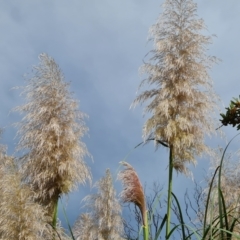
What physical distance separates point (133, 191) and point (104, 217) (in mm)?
5547

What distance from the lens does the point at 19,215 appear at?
14.7ft

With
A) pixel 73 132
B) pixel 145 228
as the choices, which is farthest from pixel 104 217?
pixel 145 228

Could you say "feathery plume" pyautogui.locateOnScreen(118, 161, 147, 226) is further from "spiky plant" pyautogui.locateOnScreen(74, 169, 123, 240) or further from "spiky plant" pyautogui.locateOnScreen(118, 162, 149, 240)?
"spiky plant" pyautogui.locateOnScreen(74, 169, 123, 240)

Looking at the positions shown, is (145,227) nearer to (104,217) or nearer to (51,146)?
(51,146)

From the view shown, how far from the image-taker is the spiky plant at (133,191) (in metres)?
2.04

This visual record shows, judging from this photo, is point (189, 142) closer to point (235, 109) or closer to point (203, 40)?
point (203, 40)

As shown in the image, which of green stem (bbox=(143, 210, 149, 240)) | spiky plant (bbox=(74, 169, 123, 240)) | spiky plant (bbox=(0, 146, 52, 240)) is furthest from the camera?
spiky plant (bbox=(74, 169, 123, 240))

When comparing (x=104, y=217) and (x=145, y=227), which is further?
(x=104, y=217)

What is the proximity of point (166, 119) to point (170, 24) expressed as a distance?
1293 mm

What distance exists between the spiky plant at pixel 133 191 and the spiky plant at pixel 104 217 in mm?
5047

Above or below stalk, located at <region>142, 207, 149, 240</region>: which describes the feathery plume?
above

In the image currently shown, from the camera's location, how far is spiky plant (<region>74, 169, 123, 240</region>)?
7.52m

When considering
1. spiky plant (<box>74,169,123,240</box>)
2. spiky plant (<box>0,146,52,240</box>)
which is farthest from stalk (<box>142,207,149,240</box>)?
spiky plant (<box>74,169,123,240</box>)

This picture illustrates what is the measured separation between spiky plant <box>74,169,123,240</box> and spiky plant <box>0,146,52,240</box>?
2876 mm
